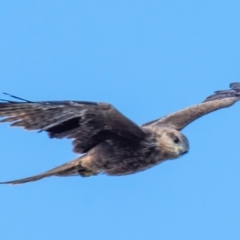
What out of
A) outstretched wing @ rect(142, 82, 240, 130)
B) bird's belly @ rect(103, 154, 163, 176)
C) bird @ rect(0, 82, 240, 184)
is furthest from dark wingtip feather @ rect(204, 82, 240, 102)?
bird's belly @ rect(103, 154, 163, 176)

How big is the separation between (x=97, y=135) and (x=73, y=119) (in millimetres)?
576

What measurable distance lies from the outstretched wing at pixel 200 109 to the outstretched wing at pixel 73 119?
49.0 inches

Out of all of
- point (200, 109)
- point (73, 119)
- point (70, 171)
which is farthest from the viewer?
point (200, 109)

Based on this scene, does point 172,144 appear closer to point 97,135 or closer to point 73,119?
point 97,135

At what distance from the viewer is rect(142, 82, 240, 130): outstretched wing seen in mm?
12359

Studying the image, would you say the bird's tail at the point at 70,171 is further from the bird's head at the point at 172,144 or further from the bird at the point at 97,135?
Result: the bird's head at the point at 172,144

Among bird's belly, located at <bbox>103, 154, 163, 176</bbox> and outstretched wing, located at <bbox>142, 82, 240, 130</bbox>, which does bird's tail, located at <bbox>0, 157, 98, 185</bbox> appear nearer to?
bird's belly, located at <bbox>103, 154, 163, 176</bbox>

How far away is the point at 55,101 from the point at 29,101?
0.81 ft

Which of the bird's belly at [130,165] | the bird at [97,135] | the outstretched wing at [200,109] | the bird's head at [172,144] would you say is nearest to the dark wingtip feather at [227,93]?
the outstretched wing at [200,109]

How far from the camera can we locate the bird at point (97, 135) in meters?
10.2

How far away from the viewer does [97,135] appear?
1099 centimetres

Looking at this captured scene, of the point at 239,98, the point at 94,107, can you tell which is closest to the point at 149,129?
Answer: the point at 94,107

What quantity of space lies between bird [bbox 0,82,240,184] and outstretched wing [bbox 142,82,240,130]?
1.66 feet

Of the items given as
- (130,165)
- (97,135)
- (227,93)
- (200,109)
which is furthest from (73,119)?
(227,93)
